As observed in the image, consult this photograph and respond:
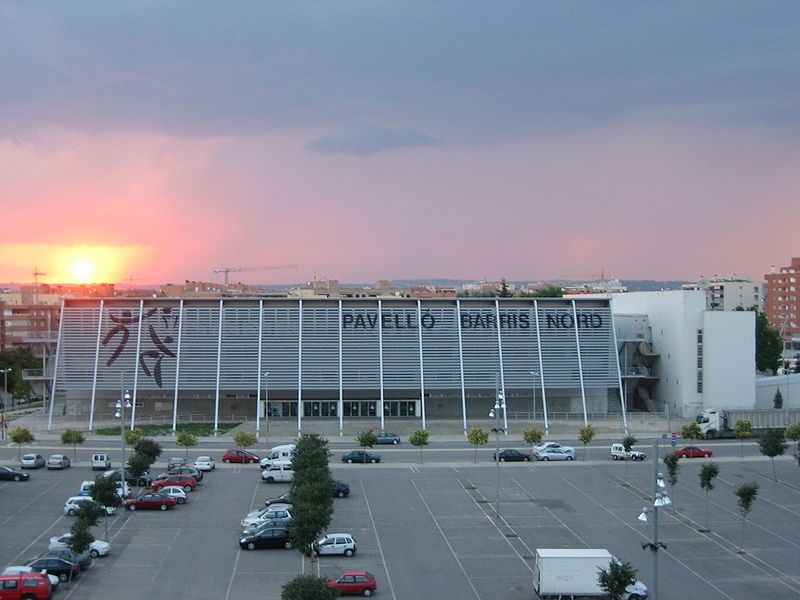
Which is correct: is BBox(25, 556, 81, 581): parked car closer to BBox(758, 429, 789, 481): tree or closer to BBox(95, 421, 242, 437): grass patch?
BBox(95, 421, 242, 437): grass patch

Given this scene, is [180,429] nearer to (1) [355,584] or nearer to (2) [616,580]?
(1) [355,584]

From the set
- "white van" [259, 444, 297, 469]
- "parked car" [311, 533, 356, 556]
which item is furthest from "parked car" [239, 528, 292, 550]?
"white van" [259, 444, 297, 469]

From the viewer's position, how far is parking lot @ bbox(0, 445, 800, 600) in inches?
1161

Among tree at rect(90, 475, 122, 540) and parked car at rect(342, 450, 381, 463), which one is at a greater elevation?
parked car at rect(342, 450, 381, 463)

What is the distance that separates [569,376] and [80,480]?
122 feet

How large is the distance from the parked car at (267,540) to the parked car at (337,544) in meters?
1.40

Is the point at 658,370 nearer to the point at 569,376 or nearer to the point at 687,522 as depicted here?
the point at 569,376

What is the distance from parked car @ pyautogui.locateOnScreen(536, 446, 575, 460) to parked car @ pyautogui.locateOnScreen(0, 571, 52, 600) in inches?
1221

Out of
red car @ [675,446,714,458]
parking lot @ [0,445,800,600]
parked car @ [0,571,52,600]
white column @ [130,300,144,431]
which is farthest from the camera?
white column @ [130,300,144,431]

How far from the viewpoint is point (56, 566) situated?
2902 centimetres

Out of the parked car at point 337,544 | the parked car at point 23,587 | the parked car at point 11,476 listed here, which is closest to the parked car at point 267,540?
the parked car at point 337,544

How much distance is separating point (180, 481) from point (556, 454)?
21.3 m

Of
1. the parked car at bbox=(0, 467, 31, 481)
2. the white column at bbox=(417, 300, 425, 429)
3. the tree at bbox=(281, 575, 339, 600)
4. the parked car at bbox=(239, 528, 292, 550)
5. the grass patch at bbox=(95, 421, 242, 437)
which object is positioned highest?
the white column at bbox=(417, 300, 425, 429)

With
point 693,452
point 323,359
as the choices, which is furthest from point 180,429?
point 693,452
